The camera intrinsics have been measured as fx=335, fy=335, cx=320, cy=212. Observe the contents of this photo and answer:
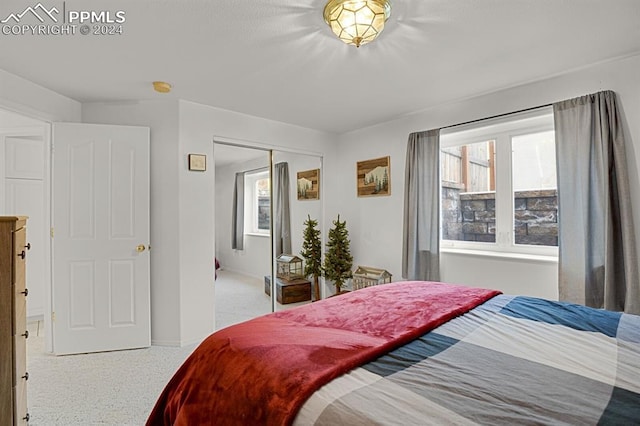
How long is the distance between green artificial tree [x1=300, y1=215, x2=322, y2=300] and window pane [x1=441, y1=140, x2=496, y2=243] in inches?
63.3

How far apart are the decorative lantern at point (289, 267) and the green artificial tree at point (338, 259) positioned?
1.19ft

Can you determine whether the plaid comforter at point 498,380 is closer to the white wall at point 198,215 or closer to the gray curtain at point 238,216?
the white wall at point 198,215

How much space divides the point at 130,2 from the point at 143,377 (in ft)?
8.03

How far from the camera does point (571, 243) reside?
2.51 metres

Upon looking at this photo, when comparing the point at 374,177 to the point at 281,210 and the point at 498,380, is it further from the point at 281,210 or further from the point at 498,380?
the point at 498,380

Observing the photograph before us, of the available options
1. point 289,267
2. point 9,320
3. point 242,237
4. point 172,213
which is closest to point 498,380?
point 9,320

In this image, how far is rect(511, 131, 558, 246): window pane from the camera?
111 inches

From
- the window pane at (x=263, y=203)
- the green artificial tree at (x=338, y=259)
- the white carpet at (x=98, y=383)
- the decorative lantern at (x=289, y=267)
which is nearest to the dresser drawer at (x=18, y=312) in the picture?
the white carpet at (x=98, y=383)

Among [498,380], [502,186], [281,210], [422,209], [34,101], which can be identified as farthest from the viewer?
[281,210]

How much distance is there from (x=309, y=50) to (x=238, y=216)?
6.69ft

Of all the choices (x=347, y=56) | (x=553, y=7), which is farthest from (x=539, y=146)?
(x=347, y=56)

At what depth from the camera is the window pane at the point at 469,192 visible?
3.20 meters

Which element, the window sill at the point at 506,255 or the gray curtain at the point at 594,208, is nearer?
the gray curtain at the point at 594,208

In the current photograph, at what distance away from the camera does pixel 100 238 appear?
2.98 m
